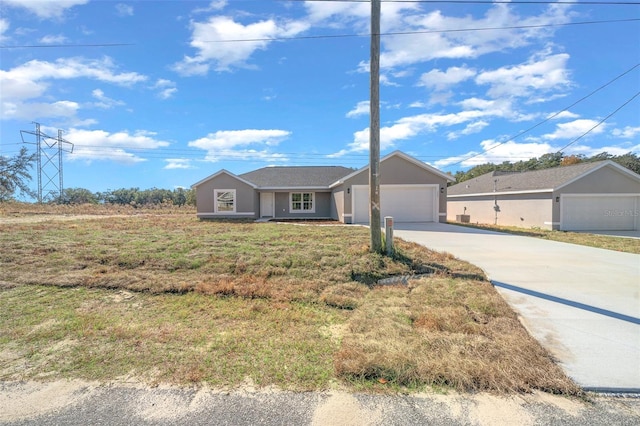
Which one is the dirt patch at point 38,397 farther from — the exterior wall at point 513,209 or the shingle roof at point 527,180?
the shingle roof at point 527,180

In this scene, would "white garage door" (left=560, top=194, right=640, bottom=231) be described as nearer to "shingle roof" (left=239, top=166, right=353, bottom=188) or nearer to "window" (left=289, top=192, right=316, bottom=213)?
"shingle roof" (left=239, top=166, right=353, bottom=188)

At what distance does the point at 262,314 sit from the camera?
487 centimetres

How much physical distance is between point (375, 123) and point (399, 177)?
11.3m

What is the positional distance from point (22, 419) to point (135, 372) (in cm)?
84

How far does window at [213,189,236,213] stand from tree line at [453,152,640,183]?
29.5m

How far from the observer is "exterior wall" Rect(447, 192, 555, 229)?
18797 millimetres

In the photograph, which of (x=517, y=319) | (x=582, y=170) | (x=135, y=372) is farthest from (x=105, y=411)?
(x=582, y=170)

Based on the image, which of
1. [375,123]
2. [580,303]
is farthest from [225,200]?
[580,303]

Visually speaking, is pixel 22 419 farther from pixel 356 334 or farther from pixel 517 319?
pixel 517 319

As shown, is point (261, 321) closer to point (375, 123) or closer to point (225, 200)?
point (375, 123)

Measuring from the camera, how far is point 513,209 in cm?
2144

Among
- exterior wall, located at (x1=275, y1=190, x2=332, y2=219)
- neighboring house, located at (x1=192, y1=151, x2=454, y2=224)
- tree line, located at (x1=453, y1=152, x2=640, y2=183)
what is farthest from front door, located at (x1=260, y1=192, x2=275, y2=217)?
tree line, located at (x1=453, y1=152, x2=640, y2=183)

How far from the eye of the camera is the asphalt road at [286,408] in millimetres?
2492

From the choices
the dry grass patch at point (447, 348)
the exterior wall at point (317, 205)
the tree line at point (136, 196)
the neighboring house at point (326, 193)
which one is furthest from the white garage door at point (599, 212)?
the tree line at point (136, 196)
